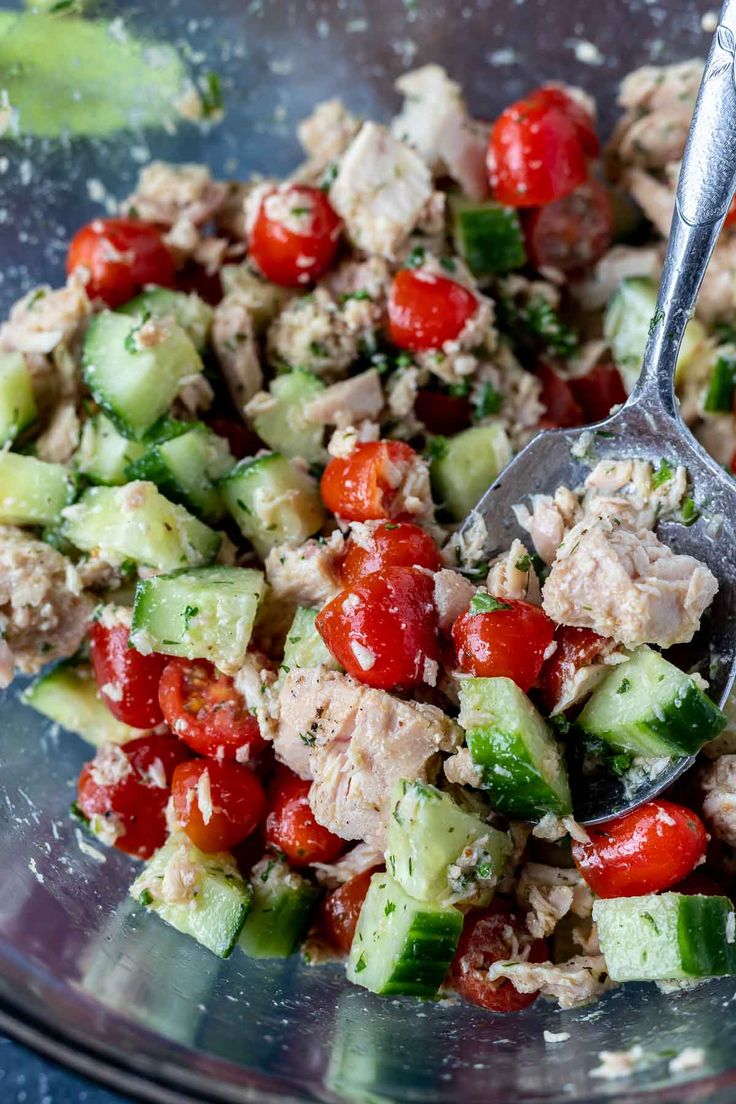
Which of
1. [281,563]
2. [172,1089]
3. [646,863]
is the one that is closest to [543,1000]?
[646,863]

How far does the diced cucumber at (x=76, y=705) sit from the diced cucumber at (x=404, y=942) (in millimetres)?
1069

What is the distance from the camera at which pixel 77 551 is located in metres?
3.31

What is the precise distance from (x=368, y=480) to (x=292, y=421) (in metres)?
0.48

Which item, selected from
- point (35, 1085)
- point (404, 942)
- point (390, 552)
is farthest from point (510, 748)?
point (35, 1085)

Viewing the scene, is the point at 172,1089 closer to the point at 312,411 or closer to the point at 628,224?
the point at 312,411

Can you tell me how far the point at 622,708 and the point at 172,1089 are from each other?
1.34m

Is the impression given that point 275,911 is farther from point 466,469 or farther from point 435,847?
point 466,469

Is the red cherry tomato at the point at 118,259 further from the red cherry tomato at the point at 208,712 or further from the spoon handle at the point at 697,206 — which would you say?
the spoon handle at the point at 697,206

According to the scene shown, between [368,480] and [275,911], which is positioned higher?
[368,480]

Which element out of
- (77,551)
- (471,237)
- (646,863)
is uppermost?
(471,237)

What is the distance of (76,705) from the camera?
3416 mm

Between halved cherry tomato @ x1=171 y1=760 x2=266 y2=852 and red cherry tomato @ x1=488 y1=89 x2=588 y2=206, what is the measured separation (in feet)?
7.00

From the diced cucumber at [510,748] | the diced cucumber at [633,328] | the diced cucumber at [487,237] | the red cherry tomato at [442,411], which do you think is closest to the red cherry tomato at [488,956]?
the diced cucumber at [510,748]

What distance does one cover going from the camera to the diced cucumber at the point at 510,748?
2.55 meters
